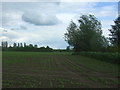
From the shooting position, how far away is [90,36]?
73.7 m

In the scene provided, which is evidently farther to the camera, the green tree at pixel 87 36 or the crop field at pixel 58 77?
the green tree at pixel 87 36

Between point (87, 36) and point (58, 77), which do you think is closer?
point (58, 77)

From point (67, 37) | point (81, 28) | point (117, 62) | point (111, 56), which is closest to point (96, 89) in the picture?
point (117, 62)

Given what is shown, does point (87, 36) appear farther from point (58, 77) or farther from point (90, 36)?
point (58, 77)

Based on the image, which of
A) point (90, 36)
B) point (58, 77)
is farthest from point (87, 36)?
point (58, 77)

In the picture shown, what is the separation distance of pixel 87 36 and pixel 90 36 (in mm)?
1276

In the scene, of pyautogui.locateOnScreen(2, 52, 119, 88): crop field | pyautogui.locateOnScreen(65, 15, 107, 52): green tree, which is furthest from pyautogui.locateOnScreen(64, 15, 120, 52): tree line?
pyautogui.locateOnScreen(2, 52, 119, 88): crop field

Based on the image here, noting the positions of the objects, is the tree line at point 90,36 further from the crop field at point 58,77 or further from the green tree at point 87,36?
the crop field at point 58,77

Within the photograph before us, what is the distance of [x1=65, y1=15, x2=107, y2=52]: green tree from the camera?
7101cm

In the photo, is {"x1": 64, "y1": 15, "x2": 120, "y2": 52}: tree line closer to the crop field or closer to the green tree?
the green tree

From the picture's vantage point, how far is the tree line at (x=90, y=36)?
2781 inches

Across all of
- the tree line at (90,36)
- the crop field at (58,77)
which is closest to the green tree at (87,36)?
the tree line at (90,36)

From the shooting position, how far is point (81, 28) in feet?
259

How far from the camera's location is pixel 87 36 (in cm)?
7469
